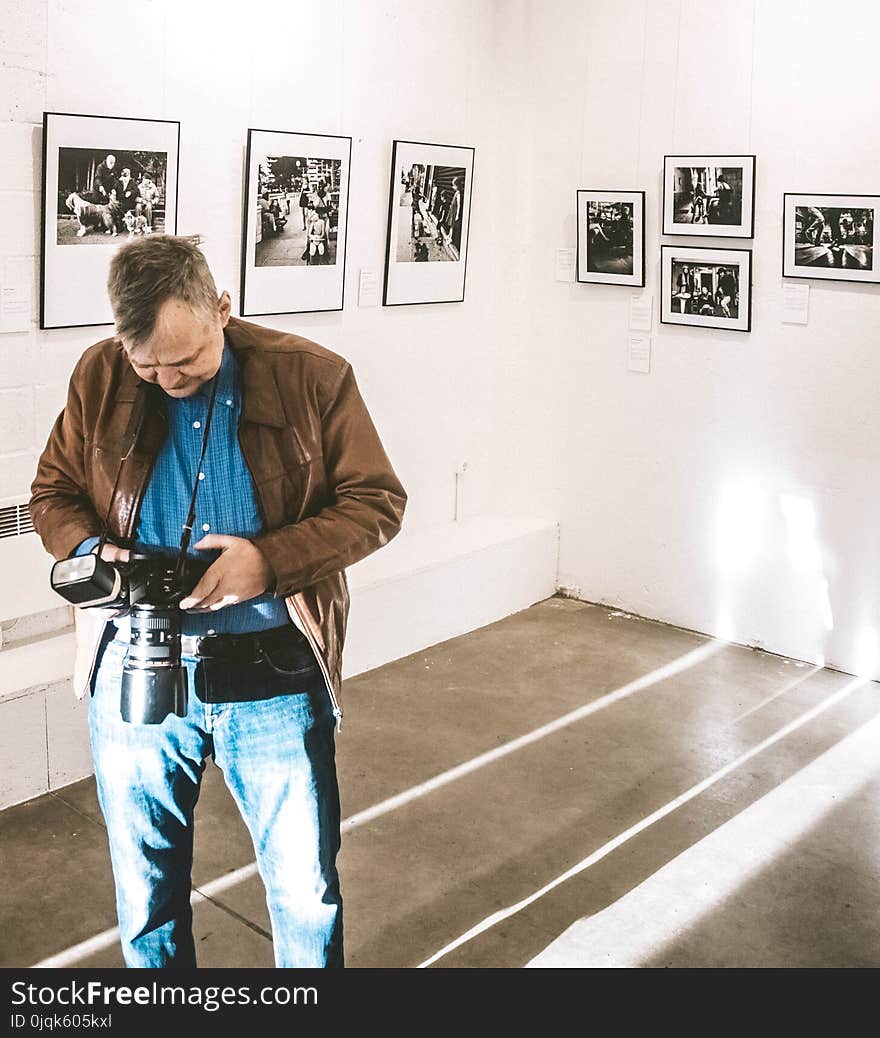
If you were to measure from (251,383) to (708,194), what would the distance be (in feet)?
13.0

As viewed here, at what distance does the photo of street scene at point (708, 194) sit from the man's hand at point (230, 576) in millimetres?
4091

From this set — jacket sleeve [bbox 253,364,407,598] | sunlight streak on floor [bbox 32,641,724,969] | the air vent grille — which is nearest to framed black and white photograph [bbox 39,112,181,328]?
the air vent grille

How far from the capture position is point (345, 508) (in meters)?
2.36

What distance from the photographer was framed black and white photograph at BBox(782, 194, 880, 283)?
5246 millimetres

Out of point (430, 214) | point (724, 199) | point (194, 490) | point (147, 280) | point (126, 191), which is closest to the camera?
point (147, 280)

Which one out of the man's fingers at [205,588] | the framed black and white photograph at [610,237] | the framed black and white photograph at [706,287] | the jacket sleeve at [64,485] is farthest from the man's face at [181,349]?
the framed black and white photograph at [610,237]

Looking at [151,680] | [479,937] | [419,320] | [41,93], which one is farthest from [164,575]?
[419,320]

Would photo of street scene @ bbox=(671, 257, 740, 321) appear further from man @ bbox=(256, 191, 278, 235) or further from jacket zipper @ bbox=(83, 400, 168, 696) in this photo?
jacket zipper @ bbox=(83, 400, 168, 696)

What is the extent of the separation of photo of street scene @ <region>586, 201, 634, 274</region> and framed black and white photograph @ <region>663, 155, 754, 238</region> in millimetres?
219

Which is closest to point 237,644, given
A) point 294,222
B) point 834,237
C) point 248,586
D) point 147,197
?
point 248,586

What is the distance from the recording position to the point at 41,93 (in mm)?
4262

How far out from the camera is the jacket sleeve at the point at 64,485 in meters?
2.40

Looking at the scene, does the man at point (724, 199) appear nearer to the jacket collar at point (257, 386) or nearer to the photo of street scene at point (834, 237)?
the photo of street scene at point (834, 237)

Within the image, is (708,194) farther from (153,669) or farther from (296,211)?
(153,669)
